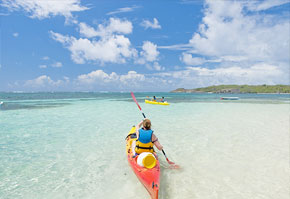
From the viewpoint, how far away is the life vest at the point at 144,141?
546 centimetres

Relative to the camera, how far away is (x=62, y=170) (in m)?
6.36

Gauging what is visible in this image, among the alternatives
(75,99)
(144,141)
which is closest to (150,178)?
(144,141)

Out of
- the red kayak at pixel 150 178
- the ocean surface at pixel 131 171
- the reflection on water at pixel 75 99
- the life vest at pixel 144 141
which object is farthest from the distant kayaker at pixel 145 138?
the reflection on water at pixel 75 99

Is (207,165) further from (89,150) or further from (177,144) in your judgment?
(89,150)

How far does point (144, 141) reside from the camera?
5.57 meters

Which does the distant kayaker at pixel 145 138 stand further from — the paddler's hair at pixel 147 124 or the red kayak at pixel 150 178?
the red kayak at pixel 150 178

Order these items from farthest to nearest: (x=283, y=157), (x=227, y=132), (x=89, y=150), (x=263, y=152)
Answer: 1. (x=227, y=132)
2. (x=89, y=150)
3. (x=263, y=152)
4. (x=283, y=157)

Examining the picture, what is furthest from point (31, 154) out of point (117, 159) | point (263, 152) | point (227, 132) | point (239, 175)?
point (227, 132)

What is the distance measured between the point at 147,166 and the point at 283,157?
586 cm

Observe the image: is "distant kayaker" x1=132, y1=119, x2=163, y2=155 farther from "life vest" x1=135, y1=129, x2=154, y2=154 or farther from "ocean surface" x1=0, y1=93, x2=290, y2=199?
"ocean surface" x1=0, y1=93, x2=290, y2=199

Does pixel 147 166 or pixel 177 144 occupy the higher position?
pixel 147 166

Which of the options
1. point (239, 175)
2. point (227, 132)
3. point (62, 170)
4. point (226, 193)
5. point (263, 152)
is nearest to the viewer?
point (226, 193)

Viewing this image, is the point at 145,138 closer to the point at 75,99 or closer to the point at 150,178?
the point at 150,178

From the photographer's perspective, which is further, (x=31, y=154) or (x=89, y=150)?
(x=89, y=150)
